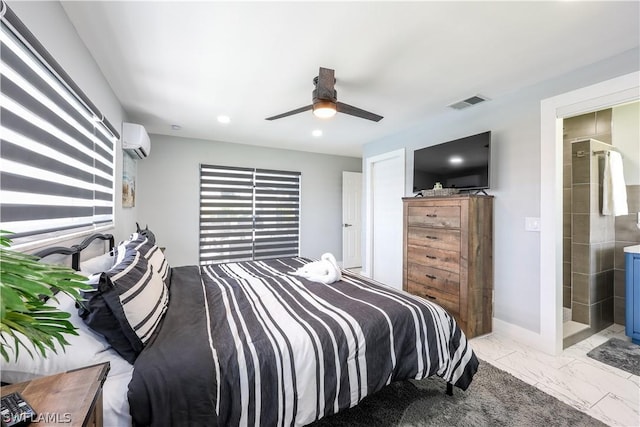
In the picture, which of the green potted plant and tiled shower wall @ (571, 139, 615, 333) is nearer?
the green potted plant

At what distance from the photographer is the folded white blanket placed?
2.24 meters

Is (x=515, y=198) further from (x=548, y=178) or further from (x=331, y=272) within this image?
(x=331, y=272)

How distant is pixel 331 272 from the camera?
2270 mm

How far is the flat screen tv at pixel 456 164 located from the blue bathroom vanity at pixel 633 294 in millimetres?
1455

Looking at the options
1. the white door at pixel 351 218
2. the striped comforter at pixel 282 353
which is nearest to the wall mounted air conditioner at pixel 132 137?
the striped comforter at pixel 282 353

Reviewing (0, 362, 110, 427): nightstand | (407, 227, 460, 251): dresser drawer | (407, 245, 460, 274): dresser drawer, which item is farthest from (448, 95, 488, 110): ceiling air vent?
(0, 362, 110, 427): nightstand

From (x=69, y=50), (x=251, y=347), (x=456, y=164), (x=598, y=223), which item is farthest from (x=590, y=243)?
(x=69, y=50)

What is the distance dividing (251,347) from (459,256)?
2239mm

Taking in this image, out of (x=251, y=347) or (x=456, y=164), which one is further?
(x=456, y=164)

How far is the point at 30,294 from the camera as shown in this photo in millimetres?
518

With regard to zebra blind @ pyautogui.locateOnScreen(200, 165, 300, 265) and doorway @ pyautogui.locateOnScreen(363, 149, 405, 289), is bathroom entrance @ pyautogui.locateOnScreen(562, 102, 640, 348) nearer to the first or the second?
doorway @ pyautogui.locateOnScreen(363, 149, 405, 289)

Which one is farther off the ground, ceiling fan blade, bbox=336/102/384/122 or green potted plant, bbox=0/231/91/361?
ceiling fan blade, bbox=336/102/384/122

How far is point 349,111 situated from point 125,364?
212 centimetres

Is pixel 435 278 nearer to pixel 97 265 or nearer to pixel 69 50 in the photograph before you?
pixel 97 265
